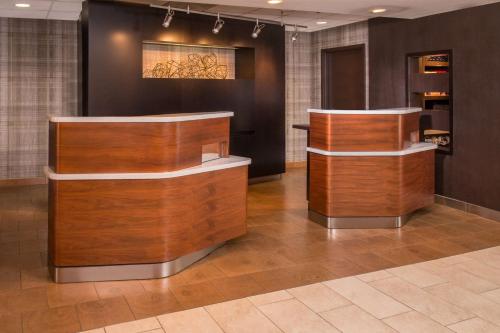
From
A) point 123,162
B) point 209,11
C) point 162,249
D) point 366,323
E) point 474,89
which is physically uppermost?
point 209,11

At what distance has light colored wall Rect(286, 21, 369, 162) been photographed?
31.8 ft

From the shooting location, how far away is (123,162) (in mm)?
3807

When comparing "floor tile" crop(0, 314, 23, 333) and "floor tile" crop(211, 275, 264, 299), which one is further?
"floor tile" crop(211, 275, 264, 299)

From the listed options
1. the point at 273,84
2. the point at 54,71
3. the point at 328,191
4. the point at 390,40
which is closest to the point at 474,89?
the point at 390,40

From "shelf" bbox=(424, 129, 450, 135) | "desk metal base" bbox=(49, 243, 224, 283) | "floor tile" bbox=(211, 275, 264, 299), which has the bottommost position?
"floor tile" bbox=(211, 275, 264, 299)

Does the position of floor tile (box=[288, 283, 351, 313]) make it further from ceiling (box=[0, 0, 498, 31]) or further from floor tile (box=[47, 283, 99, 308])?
ceiling (box=[0, 0, 498, 31])

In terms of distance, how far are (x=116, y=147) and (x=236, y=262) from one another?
1.44 meters

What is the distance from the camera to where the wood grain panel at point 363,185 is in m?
5.38

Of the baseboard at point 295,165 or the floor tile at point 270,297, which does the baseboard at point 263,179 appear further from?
the floor tile at point 270,297

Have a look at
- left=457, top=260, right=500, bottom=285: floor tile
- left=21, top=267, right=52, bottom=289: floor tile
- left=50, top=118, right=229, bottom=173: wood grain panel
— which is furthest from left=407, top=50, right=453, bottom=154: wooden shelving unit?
left=21, top=267, right=52, bottom=289: floor tile

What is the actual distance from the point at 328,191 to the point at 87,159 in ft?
8.61

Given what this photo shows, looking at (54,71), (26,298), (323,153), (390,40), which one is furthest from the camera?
(54,71)

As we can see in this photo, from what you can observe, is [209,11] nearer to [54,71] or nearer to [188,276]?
[54,71]

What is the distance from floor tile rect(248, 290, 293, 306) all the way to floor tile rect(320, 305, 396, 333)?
361 mm
